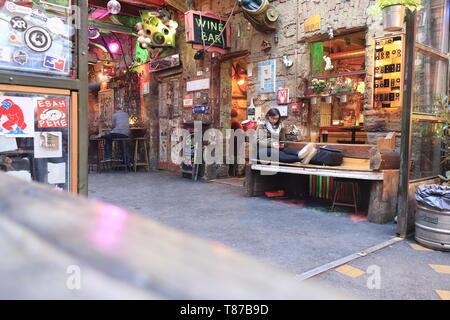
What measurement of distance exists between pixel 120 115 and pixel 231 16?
382cm

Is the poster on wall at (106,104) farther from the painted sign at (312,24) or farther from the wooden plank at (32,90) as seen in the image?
the wooden plank at (32,90)

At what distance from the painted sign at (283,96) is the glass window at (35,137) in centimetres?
476

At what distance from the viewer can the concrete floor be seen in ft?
8.26

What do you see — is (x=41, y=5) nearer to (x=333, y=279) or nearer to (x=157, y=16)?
(x=333, y=279)

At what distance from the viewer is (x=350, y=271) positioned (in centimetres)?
268

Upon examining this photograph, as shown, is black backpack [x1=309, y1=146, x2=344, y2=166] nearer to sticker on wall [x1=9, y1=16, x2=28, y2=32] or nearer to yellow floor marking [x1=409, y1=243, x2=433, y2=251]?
yellow floor marking [x1=409, y1=243, x2=433, y2=251]

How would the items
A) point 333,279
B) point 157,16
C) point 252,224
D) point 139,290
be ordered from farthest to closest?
point 157,16, point 252,224, point 333,279, point 139,290

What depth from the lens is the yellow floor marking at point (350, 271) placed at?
2.62m

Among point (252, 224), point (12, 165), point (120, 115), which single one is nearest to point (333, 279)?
point (252, 224)

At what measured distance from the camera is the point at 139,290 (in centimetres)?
36

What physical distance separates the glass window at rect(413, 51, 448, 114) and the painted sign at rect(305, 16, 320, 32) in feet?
7.26

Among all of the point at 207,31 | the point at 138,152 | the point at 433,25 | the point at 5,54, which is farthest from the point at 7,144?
the point at 138,152

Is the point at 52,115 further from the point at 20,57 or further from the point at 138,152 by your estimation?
the point at 138,152

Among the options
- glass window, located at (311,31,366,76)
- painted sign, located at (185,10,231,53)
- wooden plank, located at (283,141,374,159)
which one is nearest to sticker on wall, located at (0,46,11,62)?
wooden plank, located at (283,141,374,159)
